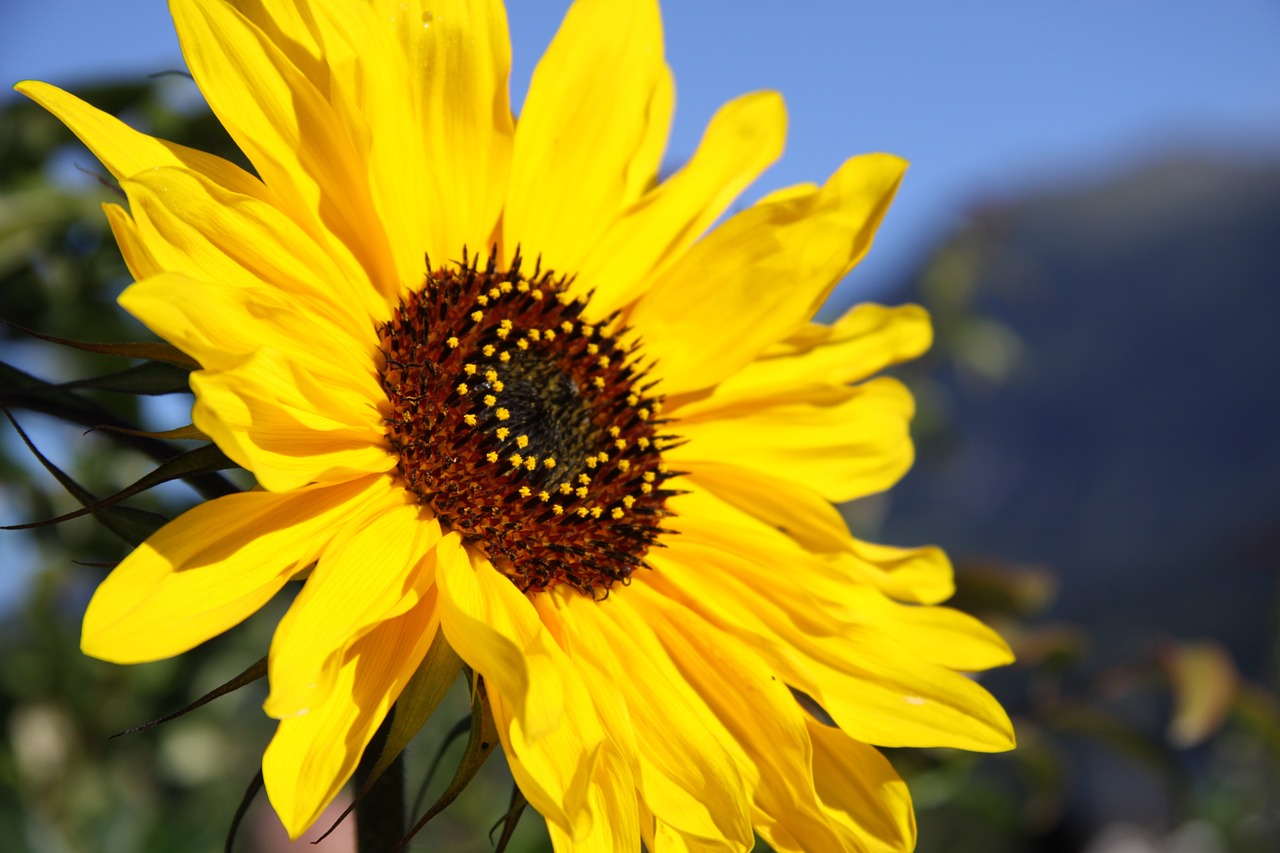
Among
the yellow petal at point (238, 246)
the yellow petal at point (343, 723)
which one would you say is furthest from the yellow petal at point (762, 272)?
the yellow petal at point (343, 723)

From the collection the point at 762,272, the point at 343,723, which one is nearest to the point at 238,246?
the point at 343,723

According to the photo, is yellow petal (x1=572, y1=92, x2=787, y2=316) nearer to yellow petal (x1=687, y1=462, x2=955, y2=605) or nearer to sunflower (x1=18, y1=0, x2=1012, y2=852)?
sunflower (x1=18, y1=0, x2=1012, y2=852)

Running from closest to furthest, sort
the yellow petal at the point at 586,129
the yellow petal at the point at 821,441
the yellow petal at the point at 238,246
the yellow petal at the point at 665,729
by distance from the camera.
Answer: the yellow petal at the point at 238,246, the yellow petal at the point at 665,729, the yellow petal at the point at 586,129, the yellow petal at the point at 821,441

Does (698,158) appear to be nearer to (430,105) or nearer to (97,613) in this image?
(430,105)

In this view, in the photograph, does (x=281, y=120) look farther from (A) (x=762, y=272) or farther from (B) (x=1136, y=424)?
(B) (x=1136, y=424)

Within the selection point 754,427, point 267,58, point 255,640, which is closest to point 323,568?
point 267,58

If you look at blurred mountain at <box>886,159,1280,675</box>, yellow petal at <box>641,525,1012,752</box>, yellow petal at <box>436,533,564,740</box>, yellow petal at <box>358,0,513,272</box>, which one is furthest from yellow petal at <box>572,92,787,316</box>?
blurred mountain at <box>886,159,1280,675</box>

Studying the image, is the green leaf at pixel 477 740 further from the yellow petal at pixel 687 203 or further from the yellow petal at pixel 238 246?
the yellow petal at pixel 687 203
